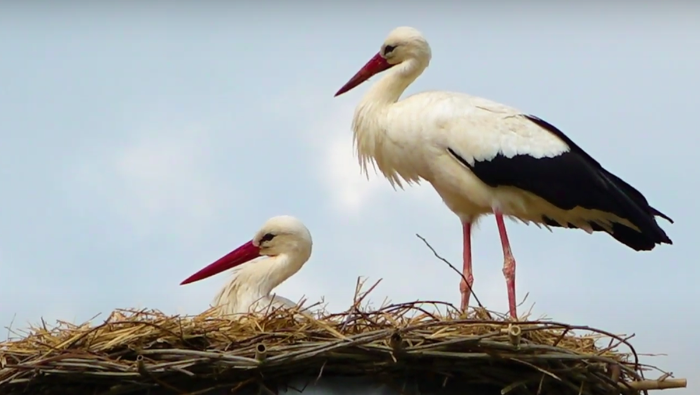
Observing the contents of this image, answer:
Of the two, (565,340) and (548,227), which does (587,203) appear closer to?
(548,227)

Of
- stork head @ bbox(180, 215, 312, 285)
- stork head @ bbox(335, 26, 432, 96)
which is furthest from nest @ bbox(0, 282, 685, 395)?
stork head @ bbox(335, 26, 432, 96)

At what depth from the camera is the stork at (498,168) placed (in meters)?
5.03

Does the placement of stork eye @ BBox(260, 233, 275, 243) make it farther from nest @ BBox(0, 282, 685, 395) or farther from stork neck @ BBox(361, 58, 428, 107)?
nest @ BBox(0, 282, 685, 395)

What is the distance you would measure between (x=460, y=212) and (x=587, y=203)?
0.55 m

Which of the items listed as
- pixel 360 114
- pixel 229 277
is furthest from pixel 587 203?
pixel 229 277

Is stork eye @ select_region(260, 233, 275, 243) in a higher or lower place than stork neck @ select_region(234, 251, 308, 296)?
higher

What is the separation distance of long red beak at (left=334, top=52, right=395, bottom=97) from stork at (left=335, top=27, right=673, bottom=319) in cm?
38

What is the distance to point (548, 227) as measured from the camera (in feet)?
17.7

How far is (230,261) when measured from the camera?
5676 millimetres

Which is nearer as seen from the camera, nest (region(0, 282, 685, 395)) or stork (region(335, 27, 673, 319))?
nest (region(0, 282, 685, 395))

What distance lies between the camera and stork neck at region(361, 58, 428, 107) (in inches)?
213

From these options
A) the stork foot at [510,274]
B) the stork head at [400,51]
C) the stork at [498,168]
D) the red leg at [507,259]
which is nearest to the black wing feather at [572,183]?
the stork at [498,168]

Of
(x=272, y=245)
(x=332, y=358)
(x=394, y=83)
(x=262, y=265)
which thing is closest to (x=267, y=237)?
(x=272, y=245)

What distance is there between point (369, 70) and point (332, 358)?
A: 2.35m
